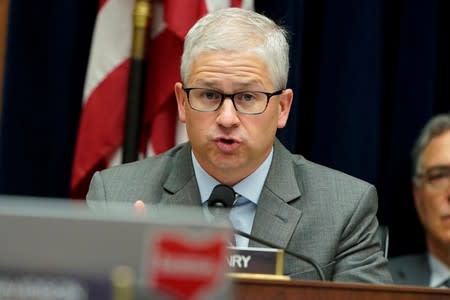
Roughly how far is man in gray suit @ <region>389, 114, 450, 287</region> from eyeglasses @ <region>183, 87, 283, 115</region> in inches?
45.3

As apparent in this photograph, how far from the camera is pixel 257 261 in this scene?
213 cm

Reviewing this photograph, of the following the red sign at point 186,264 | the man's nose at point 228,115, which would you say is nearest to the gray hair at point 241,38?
the man's nose at point 228,115

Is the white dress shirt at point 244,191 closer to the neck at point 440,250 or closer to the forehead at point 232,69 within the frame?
the forehead at point 232,69

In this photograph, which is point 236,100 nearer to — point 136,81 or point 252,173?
point 252,173

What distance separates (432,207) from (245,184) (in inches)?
44.4

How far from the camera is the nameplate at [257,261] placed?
2.11 m

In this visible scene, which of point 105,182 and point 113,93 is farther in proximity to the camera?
point 113,93

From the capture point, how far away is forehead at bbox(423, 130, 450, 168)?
3611 millimetres

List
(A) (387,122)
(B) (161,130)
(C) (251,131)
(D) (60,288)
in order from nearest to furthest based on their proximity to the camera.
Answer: (D) (60,288), (C) (251,131), (B) (161,130), (A) (387,122)

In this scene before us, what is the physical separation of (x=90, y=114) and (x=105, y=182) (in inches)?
38.1

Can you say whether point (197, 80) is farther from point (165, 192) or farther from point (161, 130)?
point (161, 130)

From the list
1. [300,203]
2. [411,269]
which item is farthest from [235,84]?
[411,269]

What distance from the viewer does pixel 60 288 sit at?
112cm

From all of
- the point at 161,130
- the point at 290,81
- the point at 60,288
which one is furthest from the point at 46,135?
the point at 60,288
